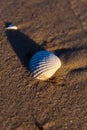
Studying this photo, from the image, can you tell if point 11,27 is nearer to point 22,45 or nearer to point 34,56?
point 22,45

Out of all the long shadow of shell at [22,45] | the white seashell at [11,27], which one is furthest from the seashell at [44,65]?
the white seashell at [11,27]

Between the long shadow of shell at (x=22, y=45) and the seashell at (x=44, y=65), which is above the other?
the long shadow of shell at (x=22, y=45)

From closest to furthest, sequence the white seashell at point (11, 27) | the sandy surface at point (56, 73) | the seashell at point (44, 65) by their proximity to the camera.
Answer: the sandy surface at point (56, 73)
the seashell at point (44, 65)
the white seashell at point (11, 27)

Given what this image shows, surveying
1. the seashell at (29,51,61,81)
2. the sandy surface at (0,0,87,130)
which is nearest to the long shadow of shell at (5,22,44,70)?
the sandy surface at (0,0,87,130)

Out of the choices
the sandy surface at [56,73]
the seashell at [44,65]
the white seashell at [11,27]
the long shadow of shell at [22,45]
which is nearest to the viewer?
the sandy surface at [56,73]

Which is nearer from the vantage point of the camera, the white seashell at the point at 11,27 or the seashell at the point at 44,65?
the seashell at the point at 44,65

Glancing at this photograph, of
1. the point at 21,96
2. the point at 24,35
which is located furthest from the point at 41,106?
the point at 24,35

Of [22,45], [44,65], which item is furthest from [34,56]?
[22,45]

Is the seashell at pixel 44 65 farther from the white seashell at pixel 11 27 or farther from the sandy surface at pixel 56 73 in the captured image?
the white seashell at pixel 11 27
